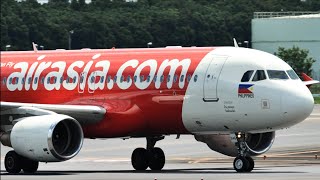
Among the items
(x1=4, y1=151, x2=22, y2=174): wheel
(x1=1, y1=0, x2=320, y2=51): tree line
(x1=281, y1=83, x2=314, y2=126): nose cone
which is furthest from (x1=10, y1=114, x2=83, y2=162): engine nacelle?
(x1=1, y1=0, x2=320, y2=51): tree line

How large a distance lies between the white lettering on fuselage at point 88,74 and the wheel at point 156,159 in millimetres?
3081

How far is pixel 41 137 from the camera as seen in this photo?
44562 millimetres

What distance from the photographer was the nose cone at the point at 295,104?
147 ft

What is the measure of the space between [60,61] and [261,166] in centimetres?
785

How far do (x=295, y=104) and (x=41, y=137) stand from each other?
7990 mm

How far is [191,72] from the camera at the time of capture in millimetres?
46312

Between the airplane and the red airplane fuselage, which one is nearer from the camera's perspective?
the airplane

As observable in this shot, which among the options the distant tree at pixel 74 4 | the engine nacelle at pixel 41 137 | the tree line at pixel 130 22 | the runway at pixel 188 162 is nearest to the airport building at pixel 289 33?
the tree line at pixel 130 22

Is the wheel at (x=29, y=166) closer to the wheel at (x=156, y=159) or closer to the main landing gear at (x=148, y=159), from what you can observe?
the main landing gear at (x=148, y=159)

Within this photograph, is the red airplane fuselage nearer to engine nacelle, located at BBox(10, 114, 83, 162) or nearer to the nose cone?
engine nacelle, located at BBox(10, 114, 83, 162)

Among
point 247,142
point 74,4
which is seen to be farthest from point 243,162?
point 74,4

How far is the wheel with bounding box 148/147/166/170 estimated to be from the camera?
1945 inches

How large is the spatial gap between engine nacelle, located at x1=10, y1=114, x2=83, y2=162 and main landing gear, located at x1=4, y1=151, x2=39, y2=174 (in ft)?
5.15

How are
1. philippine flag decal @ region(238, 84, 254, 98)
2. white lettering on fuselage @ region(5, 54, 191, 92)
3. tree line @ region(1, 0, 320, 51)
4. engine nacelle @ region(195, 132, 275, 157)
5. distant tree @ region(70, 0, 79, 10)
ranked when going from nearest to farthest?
1. philippine flag decal @ region(238, 84, 254, 98)
2. white lettering on fuselage @ region(5, 54, 191, 92)
3. engine nacelle @ region(195, 132, 275, 157)
4. tree line @ region(1, 0, 320, 51)
5. distant tree @ region(70, 0, 79, 10)
